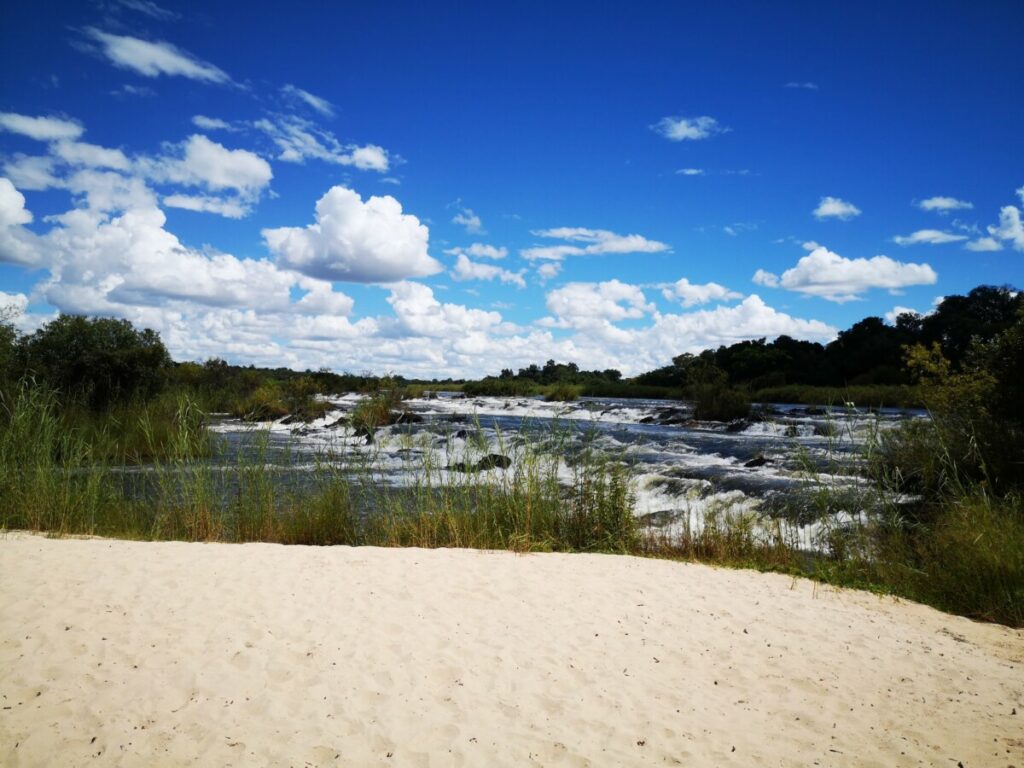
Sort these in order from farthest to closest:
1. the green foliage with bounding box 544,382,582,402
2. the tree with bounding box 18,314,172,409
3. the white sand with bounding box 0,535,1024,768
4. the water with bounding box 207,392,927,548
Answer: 1. the green foliage with bounding box 544,382,582,402
2. the tree with bounding box 18,314,172,409
3. the water with bounding box 207,392,927,548
4. the white sand with bounding box 0,535,1024,768

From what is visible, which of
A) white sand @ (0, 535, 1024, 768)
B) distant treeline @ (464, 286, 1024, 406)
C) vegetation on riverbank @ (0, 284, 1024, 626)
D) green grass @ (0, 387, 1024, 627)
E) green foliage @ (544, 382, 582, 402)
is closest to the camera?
white sand @ (0, 535, 1024, 768)

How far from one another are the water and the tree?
3154mm

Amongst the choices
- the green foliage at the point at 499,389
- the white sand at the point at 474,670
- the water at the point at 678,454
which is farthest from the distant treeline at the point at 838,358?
the white sand at the point at 474,670

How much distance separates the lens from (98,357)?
64.5 ft

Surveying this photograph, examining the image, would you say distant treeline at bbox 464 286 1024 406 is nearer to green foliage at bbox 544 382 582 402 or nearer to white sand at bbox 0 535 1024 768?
green foliage at bbox 544 382 582 402

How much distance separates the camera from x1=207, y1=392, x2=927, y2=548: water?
928 cm

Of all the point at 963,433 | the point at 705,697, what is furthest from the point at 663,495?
the point at 705,697

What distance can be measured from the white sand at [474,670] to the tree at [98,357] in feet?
44.7

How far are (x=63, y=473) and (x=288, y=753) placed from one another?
7.76 m

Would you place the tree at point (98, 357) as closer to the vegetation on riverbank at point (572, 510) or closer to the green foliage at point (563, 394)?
the vegetation on riverbank at point (572, 510)

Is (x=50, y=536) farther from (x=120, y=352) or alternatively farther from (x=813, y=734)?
(x=120, y=352)

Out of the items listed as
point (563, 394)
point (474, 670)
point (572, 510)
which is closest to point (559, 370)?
point (563, 394)

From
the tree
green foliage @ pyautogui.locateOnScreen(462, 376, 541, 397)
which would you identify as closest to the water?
the tree

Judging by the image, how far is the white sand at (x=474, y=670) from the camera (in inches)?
154
